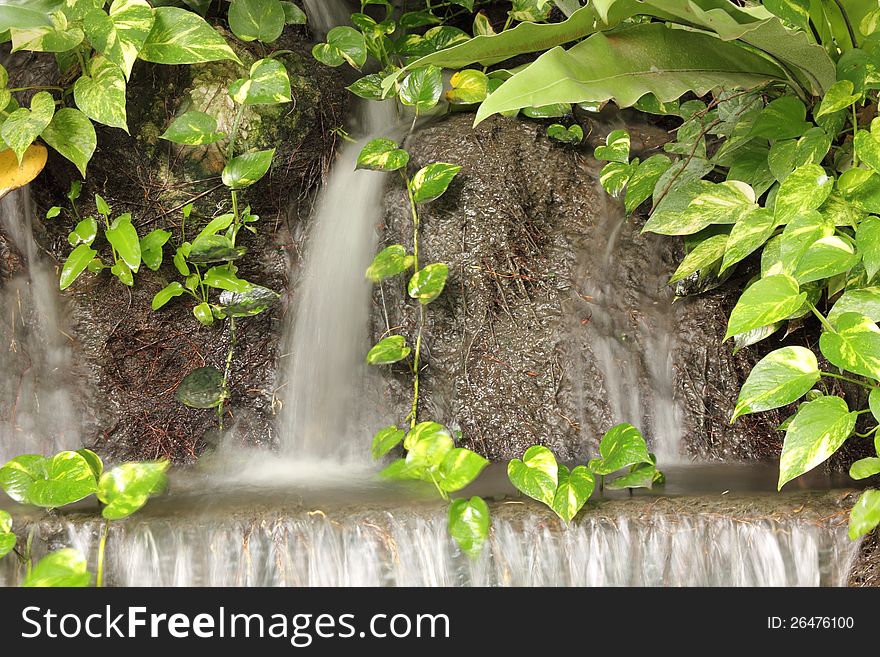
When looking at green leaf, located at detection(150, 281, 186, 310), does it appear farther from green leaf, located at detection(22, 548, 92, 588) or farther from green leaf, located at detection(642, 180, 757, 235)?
green leaf, located at detection(642, 180, 757, 235)

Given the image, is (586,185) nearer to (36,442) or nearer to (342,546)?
(342,546)

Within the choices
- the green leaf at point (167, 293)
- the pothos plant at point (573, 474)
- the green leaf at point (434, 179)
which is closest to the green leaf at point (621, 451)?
the pothos plant at point (573, 474)

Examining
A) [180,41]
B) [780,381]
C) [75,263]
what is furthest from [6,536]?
[780,381]

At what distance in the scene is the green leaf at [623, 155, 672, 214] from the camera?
140 centimetres

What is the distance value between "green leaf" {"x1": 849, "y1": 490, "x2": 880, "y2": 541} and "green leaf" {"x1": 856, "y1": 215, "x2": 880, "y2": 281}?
29 cm

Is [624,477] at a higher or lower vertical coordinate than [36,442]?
lower

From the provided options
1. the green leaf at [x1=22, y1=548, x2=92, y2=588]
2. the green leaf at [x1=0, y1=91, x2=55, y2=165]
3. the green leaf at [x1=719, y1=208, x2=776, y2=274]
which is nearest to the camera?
the green leaf at [x1=22, y1=548, x2=92, y2=588]

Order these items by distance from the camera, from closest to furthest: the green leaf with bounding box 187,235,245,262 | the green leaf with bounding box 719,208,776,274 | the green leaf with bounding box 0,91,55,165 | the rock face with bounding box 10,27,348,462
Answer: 1. the green leaf with bounding box 719,208,776,274
2. the green leaf with bounding box 0,91,55,165
3. the green leaf with bounding box 187,235,245,262
4. the rock face with bounding box 10,27,348,462

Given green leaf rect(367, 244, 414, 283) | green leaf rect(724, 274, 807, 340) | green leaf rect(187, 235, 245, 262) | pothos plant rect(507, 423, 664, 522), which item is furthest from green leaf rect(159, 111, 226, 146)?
green leaf rect(724, 274, 807, 340)

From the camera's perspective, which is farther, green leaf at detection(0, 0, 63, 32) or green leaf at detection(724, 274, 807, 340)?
green leaf at detection(0, 0, 63, 32)

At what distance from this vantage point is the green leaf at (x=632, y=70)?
936 mm

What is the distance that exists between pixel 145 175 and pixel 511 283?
814mm

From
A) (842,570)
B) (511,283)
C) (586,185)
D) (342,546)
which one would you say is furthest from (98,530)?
(586,185)

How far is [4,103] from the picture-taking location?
1398 millimetres
